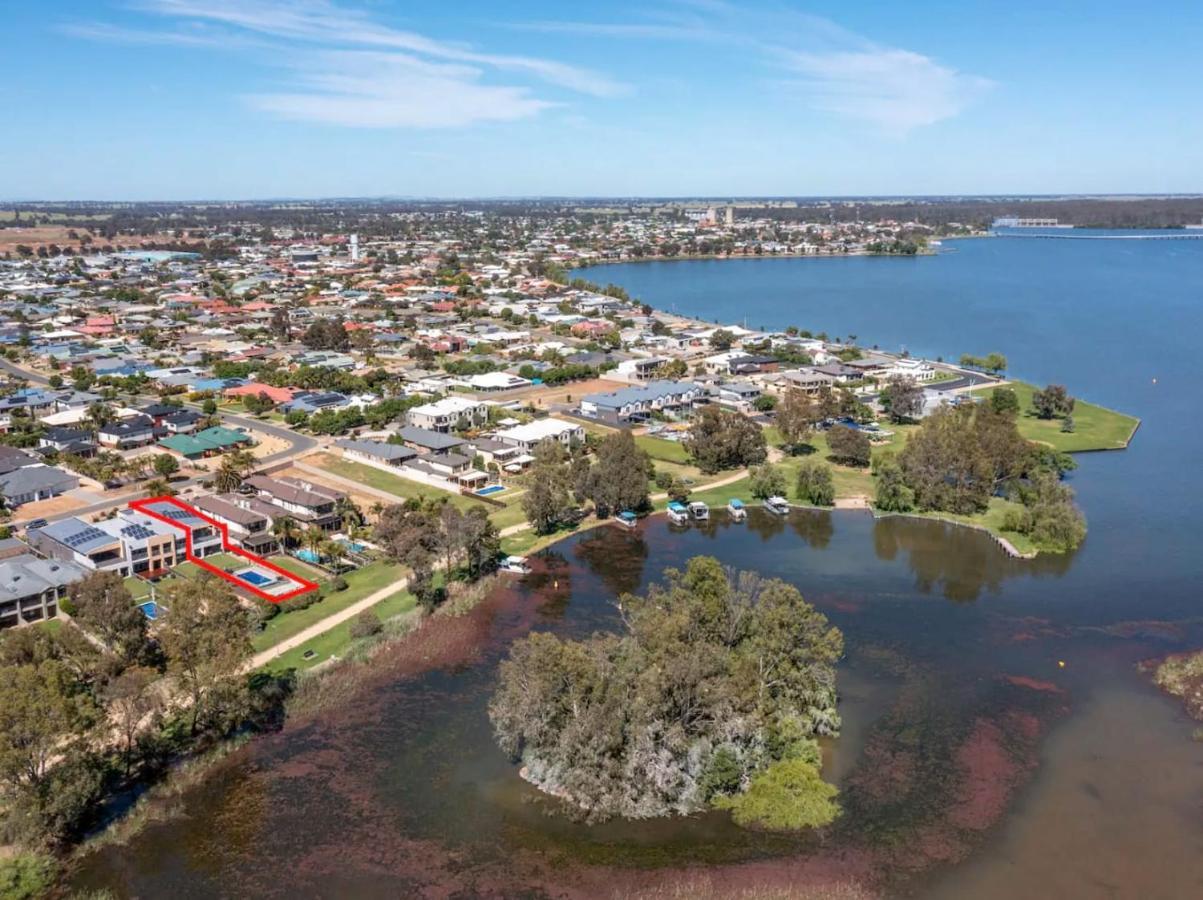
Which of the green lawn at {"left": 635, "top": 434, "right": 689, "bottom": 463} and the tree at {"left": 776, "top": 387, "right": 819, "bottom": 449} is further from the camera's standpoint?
the green lawn at {"left": 635, "top": 434, "right": 689, "bottom": 463}

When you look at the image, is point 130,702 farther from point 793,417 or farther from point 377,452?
point 793,417

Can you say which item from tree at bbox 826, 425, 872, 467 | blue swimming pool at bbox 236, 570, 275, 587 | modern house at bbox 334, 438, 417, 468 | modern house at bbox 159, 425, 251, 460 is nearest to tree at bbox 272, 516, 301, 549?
blue swimming pool at bbox 236, 570, 275, 587

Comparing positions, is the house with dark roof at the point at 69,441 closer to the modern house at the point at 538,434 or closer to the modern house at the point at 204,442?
the modern house at the point at 204,442

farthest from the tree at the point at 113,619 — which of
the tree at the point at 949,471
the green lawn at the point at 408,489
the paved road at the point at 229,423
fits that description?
the tree at the point at 949,471

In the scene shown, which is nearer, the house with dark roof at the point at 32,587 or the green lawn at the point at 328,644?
the green lawn at the point at 328,644

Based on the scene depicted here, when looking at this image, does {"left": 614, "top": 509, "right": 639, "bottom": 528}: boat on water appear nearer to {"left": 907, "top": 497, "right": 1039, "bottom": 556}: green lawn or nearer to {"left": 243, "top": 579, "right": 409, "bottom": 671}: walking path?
{"left": 243, "top": 579, "right": 409, "bottom": 671}: walking path

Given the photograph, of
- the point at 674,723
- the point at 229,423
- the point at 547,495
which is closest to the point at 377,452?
the point at 547,495

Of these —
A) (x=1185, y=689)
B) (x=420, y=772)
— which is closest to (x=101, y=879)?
(x=420, y=772)
